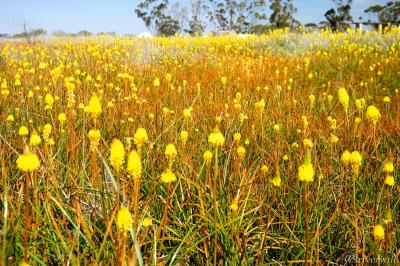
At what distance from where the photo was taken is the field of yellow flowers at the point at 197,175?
125 centimetres

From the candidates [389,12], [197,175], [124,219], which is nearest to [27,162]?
[124,219]

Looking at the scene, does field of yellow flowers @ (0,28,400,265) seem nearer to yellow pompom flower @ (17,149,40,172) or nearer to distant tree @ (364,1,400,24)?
yellow pompom flower @ (17,149,40,172)

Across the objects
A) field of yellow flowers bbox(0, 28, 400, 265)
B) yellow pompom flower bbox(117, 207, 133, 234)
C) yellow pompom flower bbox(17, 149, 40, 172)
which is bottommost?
field of yellow flowers bbox(0, 28, 400, 265)

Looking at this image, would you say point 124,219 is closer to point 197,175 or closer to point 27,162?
point 27,162

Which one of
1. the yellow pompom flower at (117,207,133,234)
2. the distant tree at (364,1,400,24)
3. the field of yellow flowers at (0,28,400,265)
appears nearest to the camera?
the yellow pompom flower at (117,207,133,234)

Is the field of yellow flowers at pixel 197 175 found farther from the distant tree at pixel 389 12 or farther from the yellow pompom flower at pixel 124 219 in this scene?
the distant tree at pixel 389 12

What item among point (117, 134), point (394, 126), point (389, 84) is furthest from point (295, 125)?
point (389, 84)

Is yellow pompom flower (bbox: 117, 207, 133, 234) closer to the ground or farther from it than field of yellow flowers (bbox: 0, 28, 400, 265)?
farther from it

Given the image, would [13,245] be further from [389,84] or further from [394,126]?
[389,84]

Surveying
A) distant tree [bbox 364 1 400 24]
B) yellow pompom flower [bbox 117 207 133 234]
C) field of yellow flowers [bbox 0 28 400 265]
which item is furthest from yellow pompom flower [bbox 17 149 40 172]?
distant tree [bbox 364 1 400 24]

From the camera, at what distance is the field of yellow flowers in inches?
49.2

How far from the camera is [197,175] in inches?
69.0

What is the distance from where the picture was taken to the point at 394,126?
302 centimetres

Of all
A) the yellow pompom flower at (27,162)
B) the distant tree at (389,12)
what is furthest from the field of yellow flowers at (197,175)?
the distant tree at (389,12)
